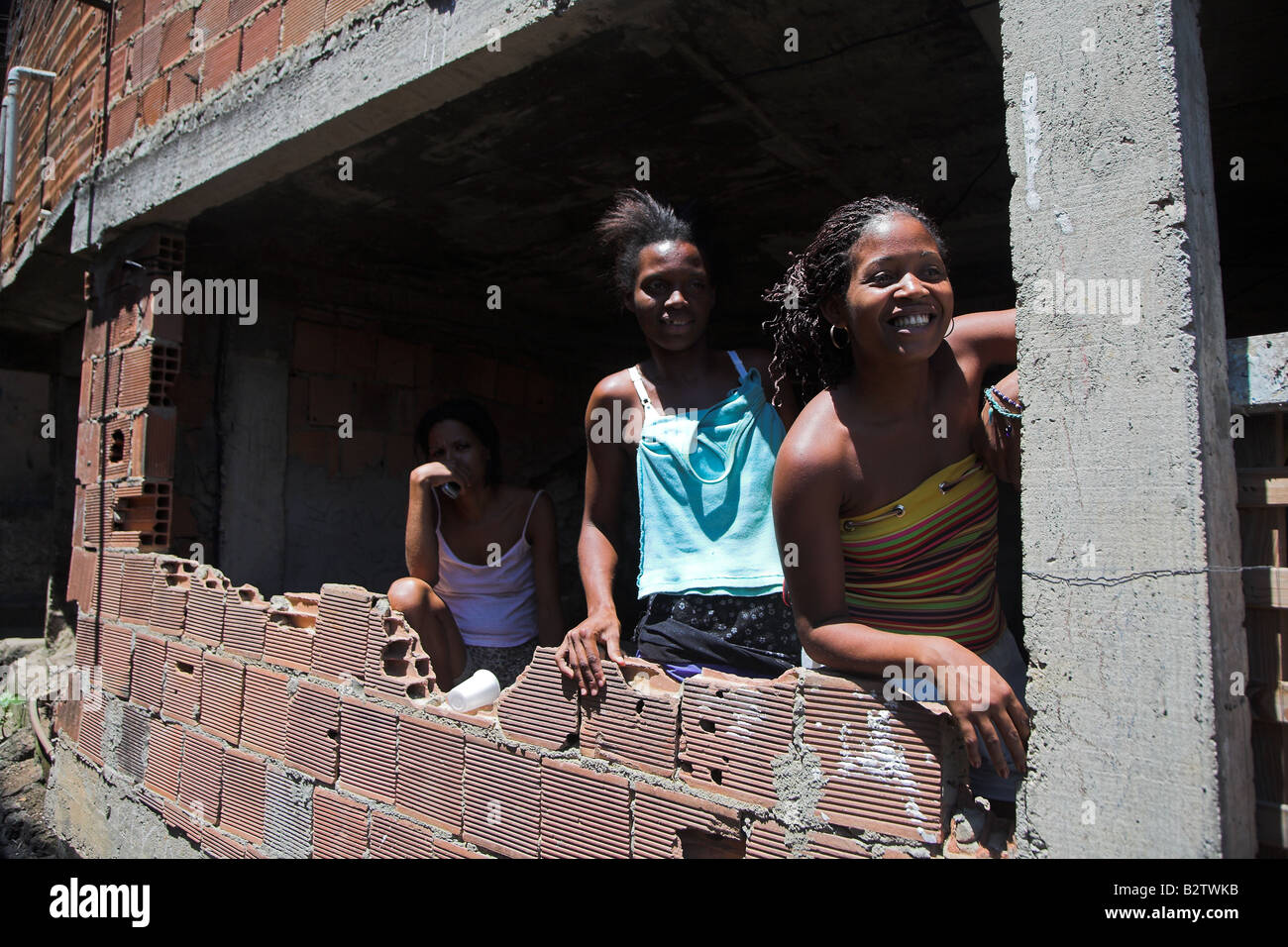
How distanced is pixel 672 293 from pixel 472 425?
163 centimetres

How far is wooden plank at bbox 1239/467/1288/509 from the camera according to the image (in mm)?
1742

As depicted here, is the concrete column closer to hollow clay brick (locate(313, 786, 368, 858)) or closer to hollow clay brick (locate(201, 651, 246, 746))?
hollow clay brick (locate(313, 786, 368, 858))

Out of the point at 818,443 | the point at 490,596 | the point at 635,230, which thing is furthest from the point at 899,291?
the point at 490,596

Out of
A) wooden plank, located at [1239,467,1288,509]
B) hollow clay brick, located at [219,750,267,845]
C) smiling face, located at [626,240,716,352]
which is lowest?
hollow clay brick, located at [219,750,267,845]

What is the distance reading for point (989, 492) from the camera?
2.16 meters

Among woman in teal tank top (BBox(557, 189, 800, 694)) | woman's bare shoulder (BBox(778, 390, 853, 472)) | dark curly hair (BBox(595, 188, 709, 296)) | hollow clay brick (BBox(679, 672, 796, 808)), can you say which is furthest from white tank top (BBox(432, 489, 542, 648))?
woman's bare shoulder (BBox(778, 390, 853, 472))

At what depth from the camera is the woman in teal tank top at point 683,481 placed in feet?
8.58

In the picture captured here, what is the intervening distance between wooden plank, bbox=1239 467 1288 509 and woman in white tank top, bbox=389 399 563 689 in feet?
8.49

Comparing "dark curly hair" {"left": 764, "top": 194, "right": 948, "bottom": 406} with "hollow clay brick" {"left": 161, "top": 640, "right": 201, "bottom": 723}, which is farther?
"hollow clay brick" {"left": 161, "top": 640, "right": 201, "bottom": 723}

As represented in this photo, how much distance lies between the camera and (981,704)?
1773 mm

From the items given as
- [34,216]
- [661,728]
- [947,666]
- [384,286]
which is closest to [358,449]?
[384,286]
